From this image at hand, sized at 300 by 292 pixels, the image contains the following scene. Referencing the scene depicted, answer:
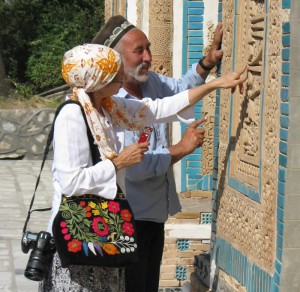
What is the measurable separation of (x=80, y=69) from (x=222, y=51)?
1.10 meters

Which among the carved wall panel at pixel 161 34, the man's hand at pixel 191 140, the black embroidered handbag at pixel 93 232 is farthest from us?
the carved wall panel at pixel 161 34

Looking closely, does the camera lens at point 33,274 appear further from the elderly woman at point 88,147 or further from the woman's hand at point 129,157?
the woman's hand at point 129,157

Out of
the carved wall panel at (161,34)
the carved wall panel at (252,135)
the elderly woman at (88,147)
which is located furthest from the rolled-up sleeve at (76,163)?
the carved wall panel at (161,34)

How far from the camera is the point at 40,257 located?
3.93 metres

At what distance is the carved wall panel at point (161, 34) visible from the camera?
6602 millimetres

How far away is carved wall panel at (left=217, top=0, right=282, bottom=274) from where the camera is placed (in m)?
3.87

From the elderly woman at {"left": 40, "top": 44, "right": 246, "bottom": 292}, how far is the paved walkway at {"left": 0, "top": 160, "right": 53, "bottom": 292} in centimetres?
289

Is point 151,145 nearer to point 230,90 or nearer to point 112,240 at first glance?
point 230,90

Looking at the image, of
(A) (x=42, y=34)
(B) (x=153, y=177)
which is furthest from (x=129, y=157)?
(A) (x=42, y=34)

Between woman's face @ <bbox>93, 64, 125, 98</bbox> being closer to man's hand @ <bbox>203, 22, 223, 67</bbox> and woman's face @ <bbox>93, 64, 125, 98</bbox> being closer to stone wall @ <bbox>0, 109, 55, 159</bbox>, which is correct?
man's hand @ <bbox>203, 22, 223, 67</bbox>

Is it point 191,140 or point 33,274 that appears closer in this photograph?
point 33,274

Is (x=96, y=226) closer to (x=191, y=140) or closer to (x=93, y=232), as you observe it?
(x=93, y=232)

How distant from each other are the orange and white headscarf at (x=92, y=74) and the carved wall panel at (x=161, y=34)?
105 inches

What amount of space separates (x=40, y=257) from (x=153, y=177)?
3.17ft
